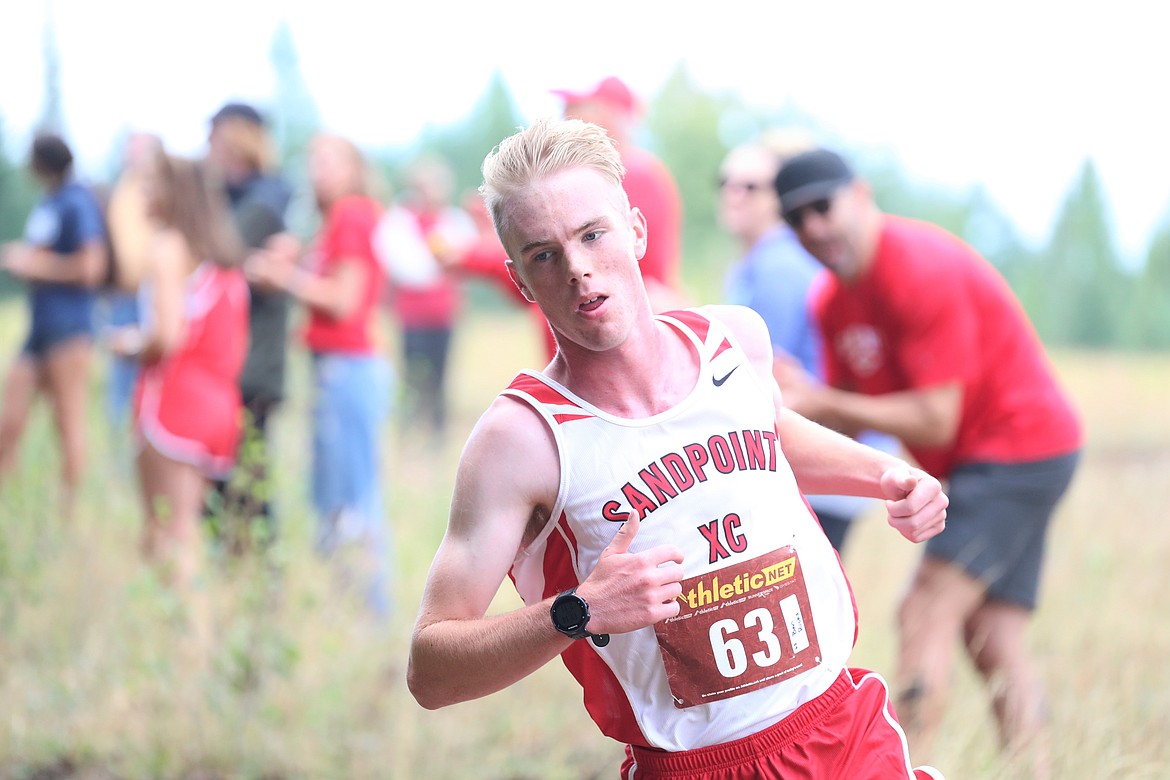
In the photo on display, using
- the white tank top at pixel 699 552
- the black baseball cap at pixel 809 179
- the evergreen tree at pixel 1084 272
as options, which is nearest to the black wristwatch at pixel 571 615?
the white tank top at pixel 699 552

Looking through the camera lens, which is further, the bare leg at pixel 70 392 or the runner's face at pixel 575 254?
the bare leg at pixel 70 392

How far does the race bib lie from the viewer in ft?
6.29

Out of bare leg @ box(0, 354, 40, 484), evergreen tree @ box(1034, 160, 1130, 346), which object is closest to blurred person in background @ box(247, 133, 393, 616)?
bare leg @ box(0, 354, 40, 484)

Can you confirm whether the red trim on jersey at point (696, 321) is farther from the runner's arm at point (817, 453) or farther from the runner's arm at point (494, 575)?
the runner's arm at point (494, 575)

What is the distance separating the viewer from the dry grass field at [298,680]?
12.7ft

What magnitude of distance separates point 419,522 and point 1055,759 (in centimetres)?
376

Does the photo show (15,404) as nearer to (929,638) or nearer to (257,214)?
(257,214)

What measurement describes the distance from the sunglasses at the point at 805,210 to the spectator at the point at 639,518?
1.76 meters

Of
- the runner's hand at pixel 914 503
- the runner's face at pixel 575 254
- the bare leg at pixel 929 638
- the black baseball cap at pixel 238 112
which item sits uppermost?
the black baseball cap at pixel 238 112

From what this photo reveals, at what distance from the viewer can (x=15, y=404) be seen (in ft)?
21.9

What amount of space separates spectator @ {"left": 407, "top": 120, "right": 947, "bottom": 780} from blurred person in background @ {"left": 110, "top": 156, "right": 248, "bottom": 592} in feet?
10.3

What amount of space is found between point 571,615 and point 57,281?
599 centimetres

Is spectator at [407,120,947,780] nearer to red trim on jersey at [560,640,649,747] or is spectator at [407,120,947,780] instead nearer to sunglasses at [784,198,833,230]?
red trim on jersey at [560,640,649,747]

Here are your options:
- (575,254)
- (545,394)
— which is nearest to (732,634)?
(545,394)
